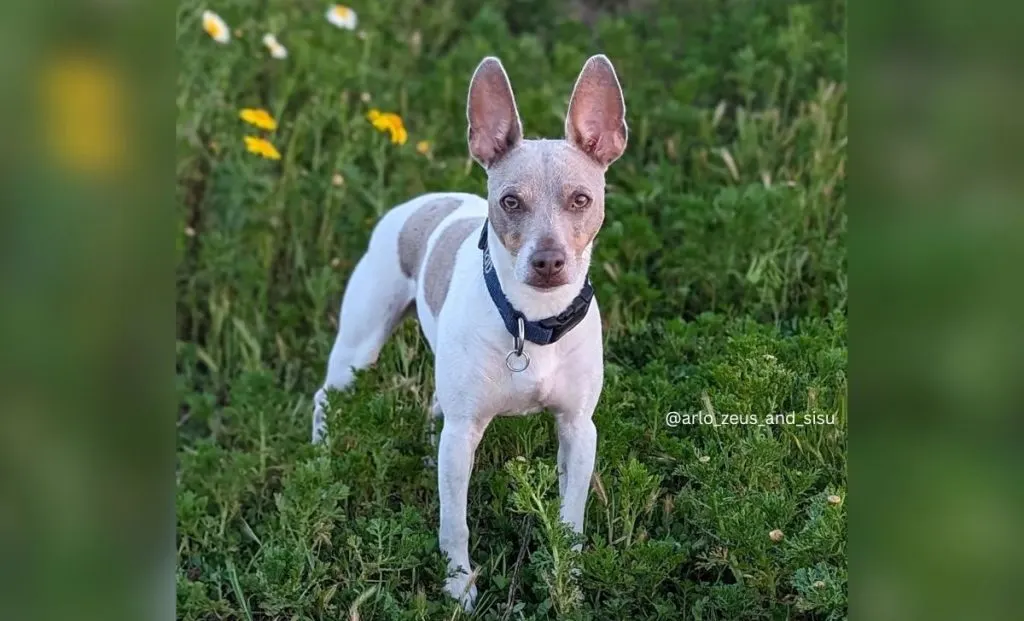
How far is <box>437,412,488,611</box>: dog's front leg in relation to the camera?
9.18ft

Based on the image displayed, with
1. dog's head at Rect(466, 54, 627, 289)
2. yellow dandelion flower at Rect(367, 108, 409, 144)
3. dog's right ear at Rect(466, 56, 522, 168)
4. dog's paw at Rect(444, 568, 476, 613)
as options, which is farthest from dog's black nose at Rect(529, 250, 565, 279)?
yellow dandelion flower at Rect(367, 108, 409, 144)

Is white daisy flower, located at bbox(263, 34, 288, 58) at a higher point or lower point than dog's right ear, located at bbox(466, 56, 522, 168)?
higher

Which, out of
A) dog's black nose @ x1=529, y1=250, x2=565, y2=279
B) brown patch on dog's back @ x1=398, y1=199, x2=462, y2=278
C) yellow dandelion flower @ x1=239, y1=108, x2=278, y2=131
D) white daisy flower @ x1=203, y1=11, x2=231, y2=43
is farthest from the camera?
white daisy flower @ x1=203, y1=11, x2=231, y2=43

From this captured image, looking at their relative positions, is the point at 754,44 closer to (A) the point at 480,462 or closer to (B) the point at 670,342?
(B) the point at 670,342

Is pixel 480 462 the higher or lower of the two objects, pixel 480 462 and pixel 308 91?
Answer: the lower

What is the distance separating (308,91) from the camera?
4926 millimetres

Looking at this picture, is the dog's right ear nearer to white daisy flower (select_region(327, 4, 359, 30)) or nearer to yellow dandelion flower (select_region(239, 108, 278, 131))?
yellow dandelion flower (select_region(239, 108, 278, 131))

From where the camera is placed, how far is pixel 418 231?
133 inches

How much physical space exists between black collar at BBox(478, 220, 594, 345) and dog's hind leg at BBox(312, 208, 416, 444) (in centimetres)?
73
